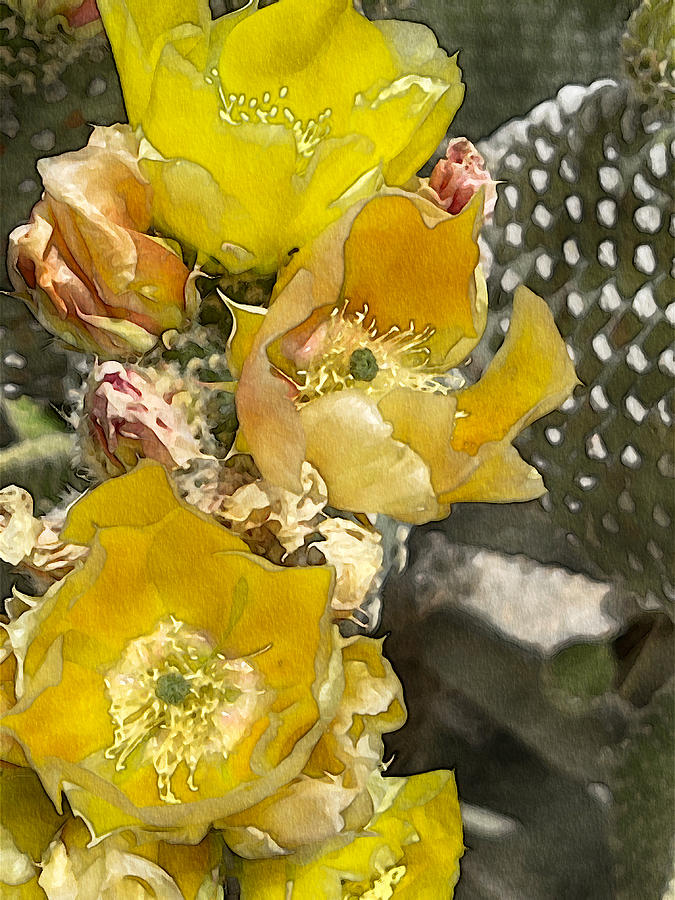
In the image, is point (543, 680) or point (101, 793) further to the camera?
point (543, 680)

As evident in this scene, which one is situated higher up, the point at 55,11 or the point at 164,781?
the point at 55,11

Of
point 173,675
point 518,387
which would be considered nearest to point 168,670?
point 173,675

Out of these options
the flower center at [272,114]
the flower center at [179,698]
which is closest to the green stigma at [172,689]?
the flower center at [179,698]

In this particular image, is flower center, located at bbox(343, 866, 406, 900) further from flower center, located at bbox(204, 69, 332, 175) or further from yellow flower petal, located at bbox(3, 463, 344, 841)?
flower center, located at bbox(204, 69, 332, 175)

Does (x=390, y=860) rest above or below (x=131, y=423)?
below

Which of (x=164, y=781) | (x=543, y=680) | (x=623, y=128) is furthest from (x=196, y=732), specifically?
(x=623, y=128)

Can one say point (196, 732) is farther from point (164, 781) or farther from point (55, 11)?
point (55, 11)

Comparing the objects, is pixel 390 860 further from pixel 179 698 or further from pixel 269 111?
pixel 269 111
